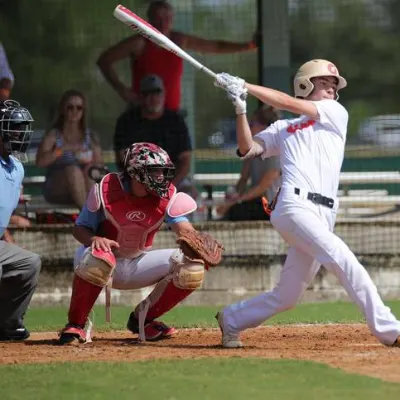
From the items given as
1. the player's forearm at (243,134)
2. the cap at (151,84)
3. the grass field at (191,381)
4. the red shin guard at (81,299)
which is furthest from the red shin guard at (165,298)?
the cap at (151,84)

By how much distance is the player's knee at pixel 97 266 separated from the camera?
7.84 m

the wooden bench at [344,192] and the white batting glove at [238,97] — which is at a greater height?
the white batting glove at [238,97]

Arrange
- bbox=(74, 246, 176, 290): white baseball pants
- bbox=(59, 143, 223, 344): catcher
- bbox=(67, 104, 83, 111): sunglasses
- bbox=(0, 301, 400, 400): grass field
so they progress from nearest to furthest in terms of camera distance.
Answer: bbox=(0, 301, 400, 400): grass field → bbox=(59, 143, 223, 344): catcher → bbox=(74, 246, 176, 290): white baseball pants → bbox=(67, 104, 83, 111): sunglasses

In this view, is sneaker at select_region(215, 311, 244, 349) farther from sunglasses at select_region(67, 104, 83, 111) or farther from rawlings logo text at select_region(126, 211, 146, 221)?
sunglasses at select_region(67, 104, 83, 111)

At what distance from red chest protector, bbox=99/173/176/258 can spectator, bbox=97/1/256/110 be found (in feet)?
13.5

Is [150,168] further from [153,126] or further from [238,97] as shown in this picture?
[153,126]

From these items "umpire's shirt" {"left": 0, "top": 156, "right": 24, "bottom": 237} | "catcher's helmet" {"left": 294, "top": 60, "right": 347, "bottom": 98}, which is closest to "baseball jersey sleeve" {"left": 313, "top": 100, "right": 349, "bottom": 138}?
"catcher's helmet" {"left": 294, "top": 60, "right": 347, "bottom": 98}

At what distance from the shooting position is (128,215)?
8156 mm

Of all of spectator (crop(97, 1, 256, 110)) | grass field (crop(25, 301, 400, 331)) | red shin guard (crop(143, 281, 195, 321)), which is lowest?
grass field (crop(25, 301, 400, 331))

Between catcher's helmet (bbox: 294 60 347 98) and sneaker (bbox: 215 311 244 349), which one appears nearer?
catcher's helmet (bbox: 294 60 347 98)

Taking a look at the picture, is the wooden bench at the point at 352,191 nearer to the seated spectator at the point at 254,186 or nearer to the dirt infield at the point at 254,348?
the seated spectator at the point at 254,186

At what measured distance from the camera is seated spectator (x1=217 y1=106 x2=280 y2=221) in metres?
12.2

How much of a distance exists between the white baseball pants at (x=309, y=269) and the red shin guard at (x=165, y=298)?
0.48 metres

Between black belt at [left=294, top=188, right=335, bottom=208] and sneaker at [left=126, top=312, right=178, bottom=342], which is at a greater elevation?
black belt at [left=294, top=188, right=335, bottom=208]
